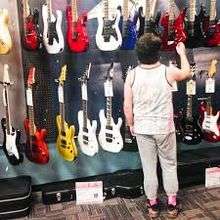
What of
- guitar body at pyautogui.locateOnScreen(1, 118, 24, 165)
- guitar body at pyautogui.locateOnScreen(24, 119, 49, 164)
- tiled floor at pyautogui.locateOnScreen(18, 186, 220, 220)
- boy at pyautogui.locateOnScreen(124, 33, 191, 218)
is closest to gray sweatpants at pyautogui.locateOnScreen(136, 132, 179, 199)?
boy at pyautogui.locateOnScreen(124, 33, 191, 218)

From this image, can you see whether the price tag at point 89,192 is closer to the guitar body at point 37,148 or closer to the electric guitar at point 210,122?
the guitar body at point 37,148

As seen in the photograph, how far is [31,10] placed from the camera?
2.95 meters

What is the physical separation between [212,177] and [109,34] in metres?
1.39

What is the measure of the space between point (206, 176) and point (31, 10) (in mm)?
1927

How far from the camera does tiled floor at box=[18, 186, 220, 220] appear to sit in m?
2.60

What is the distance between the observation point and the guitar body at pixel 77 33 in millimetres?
2695

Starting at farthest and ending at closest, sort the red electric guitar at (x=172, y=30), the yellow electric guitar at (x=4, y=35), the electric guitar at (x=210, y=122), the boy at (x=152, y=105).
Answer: the electric guitar at (x=210, y=122) < the red electric guitar at (x=172, y=30) < the yellow electric guitar at (x=4, y=35) < the boy at (x=152, y=105)

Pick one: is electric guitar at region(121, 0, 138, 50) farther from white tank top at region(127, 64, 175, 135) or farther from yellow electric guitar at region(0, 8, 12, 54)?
yellow electric guitar at region(0, 8, 12, 54)

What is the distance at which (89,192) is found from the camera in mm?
2791

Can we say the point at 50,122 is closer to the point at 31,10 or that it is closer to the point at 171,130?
the point at 31,10

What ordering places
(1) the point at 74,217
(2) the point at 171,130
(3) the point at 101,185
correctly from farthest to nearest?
(3) the point at 101,185 → (1) the point at 74,217 → (2) the point at 171,130

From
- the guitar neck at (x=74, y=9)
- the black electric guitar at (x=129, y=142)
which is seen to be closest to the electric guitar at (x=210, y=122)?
the black electric guitar at (x=129, y=142)

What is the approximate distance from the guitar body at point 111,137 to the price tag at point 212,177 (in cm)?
74

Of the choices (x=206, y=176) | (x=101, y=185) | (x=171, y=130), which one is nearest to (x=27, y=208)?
(x=101, y=185)
